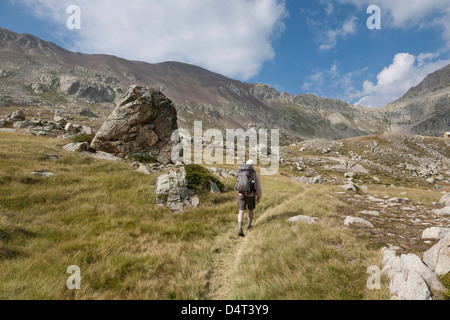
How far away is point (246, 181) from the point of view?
28.7 feet

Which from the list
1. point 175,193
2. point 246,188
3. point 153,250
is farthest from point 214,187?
point 153,250

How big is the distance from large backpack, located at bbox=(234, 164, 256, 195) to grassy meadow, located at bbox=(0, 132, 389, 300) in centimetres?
187

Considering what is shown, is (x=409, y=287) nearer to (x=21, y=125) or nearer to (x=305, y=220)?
(x=305, y=220)

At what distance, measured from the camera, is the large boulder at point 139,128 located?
21828 mm

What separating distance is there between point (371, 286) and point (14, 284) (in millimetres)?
7633

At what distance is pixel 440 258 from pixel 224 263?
5.42 meters

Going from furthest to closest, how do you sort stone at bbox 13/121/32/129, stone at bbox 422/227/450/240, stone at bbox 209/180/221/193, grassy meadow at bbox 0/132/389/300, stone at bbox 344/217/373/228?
stone at bbox 13/121/32/129
stone at bbox 209/180/221/193
stone at bbox 344/217/373/228
stone at bbox 422/227/450/240
grassy meadow at bbox 0/132/389/300

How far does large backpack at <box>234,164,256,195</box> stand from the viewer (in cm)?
874

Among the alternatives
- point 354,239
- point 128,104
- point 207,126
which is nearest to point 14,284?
point 354,239

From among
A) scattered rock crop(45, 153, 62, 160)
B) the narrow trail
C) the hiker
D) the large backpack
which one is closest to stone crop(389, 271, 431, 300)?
the narrow trail

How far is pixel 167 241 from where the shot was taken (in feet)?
23.6

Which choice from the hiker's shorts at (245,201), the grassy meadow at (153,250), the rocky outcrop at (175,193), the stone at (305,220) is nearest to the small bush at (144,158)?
the grassy meadow at (153,250)

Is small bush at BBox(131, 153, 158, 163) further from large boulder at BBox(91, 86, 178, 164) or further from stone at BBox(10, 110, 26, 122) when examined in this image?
stone at BBox(10, 110, 26, 122)
